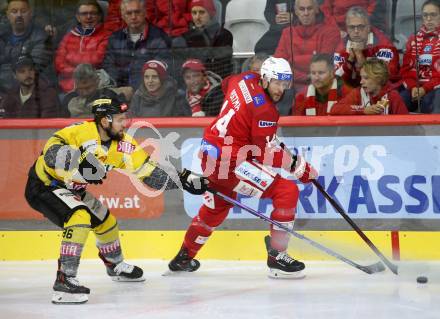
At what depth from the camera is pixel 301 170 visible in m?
5.84

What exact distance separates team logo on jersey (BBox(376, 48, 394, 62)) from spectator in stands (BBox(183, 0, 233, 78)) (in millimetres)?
1075

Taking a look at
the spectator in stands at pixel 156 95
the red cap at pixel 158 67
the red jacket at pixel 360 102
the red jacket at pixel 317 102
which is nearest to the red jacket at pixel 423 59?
the red jacket at pixel 360 102

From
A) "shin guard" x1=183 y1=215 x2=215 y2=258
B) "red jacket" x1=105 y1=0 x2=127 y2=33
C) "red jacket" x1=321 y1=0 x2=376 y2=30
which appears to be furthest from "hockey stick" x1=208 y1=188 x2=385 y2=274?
"red jacket" x1=105 y1=0 x2=127 y2=33

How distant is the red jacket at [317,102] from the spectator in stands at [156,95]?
33.4 inches

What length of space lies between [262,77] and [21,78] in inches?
85.4

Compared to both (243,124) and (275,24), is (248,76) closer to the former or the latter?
(243,124)

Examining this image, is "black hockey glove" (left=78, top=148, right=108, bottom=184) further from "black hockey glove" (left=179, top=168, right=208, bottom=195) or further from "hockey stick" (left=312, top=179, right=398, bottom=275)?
"hockey stick" (left=312, top=179, right=398, bottom=275)

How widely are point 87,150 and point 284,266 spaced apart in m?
1.50

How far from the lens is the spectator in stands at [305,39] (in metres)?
6.34

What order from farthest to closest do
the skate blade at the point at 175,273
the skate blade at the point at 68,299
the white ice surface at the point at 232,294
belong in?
the skate blade at the point at 175,273 → the skate blade at the point at 68,299 → the white ice surface at the point at 232,294

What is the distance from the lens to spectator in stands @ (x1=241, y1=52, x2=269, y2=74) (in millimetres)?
6406

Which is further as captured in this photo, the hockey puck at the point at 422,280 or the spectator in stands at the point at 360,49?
the spectator in stands at the point at 360,49

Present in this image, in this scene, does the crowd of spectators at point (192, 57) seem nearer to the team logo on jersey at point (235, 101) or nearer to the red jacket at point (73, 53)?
the red jacket at point (73, 53)

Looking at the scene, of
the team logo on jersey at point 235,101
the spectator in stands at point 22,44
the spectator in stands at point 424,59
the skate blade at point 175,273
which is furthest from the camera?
the spectator in stands at point 22,44
